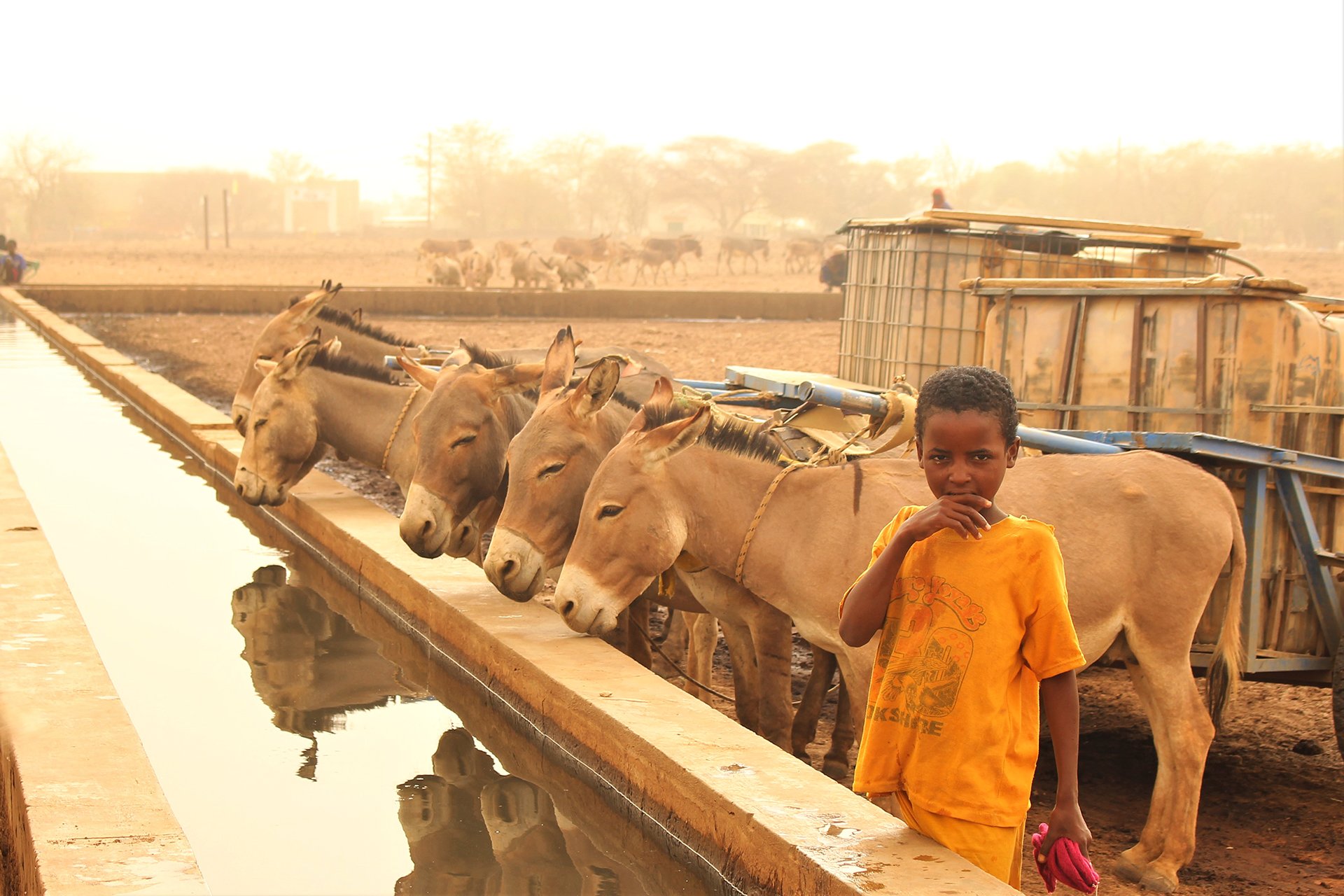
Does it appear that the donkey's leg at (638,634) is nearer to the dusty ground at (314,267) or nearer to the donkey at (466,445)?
the donkey at (466,445)

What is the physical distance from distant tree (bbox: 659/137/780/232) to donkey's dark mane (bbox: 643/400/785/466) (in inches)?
4678

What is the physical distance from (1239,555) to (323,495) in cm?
583

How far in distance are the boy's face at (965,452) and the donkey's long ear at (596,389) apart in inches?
99.9

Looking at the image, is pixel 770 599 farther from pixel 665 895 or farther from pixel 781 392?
pixel 781 392

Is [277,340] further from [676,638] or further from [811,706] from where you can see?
[811,706]

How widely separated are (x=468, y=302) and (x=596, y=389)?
101 feet

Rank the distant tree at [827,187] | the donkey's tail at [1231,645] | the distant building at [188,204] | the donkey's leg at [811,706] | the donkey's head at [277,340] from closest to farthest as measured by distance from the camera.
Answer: the donkey's tail at [1231,645], the donkey's leg at [811,706], the donkey's head at [277,340], the distant tree at [827,187], the distant building at [188,204]

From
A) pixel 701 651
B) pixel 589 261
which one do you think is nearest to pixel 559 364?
pixel 701 651

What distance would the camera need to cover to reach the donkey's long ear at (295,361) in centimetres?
770

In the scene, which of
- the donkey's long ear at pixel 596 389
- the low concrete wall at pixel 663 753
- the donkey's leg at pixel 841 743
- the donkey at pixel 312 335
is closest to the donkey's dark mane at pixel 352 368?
the donkey at pixel 312 335

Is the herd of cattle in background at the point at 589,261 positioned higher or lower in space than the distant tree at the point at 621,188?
lower

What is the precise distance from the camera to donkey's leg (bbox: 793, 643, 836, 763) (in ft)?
17.0

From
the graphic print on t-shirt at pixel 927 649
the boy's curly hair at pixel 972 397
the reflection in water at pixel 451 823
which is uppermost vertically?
the boy's curly hair at pixel 972 397

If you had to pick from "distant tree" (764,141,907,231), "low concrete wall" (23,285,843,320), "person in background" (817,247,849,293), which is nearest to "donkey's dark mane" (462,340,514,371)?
"low concrete wall" (23,285,843,320)
